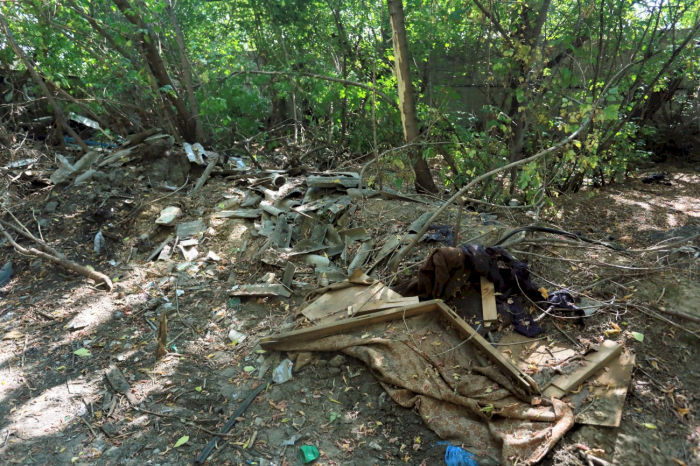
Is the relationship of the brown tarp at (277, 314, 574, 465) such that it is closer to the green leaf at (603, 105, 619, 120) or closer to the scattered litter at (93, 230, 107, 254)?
the green leaf at (603, 105, 619, 120)

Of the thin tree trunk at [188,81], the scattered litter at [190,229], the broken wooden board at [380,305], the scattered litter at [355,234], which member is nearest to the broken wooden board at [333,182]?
the scattered litter at [355,234]

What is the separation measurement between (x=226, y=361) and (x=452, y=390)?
6.24 ft

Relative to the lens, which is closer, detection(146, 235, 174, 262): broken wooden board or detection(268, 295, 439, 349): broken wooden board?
detection(268, 295, 439, 349): broken wooden board

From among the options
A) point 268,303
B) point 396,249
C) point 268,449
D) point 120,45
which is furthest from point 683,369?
point 120,45

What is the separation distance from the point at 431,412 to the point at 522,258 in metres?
1.94

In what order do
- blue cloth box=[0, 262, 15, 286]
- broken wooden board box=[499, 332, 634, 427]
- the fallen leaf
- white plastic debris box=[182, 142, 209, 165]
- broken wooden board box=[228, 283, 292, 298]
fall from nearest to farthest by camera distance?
broken wooden board box=[499, 332, 634, 427]
the fallen leaf
broken wooden board box=[228, 283, 292, 298]
blue cloth box=[0, 262, 15, 286]
white plastic debris box=[182, 142, 209, 165]

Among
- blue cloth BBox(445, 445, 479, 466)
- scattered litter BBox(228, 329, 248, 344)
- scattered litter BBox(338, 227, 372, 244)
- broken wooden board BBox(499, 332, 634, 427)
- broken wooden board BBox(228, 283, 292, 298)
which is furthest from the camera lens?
scattered litter BBox(338, 227, 372, 244)

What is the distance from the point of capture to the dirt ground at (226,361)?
2.75m

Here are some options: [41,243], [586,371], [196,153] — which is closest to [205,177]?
→ [196,153]

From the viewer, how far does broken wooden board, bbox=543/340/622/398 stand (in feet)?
9.37

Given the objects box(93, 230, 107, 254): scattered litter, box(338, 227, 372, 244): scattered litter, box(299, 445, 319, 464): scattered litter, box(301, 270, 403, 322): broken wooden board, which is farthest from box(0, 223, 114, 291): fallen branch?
box(299, 445, 319, 464): scattered litter

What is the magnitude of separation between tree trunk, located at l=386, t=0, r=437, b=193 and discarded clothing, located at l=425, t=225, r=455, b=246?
1.74 meters

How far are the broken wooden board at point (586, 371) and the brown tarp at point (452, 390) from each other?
121 mm

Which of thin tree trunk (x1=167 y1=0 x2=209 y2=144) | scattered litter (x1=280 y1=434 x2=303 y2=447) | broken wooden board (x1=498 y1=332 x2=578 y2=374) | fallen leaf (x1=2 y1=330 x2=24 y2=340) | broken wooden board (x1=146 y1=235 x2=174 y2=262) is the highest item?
thin tree trunk (x1=167 y1=0 x2=209 y2=144)
